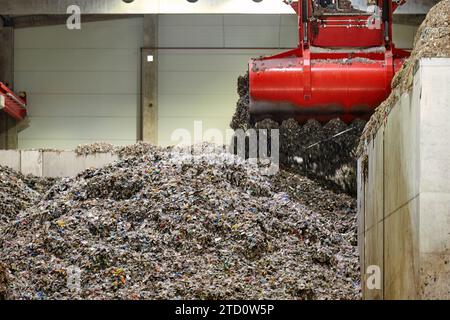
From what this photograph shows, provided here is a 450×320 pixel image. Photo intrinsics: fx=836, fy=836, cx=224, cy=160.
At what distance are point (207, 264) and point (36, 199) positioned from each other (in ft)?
12.1

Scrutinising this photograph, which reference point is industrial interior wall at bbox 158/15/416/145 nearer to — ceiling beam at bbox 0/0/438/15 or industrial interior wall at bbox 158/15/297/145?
industrial interior wall at bbox 158/15/297/145

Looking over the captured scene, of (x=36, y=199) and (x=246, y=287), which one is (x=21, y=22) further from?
(x=246, y=287)

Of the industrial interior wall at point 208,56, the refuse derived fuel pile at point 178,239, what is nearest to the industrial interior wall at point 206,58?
the industrial interior wall at point 208,56

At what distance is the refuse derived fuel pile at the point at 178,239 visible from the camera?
6.51m

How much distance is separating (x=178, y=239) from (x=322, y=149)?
3250 mm

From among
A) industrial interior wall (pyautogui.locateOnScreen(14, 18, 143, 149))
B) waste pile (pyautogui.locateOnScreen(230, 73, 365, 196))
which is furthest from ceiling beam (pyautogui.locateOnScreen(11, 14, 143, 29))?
waste pile (pyautogui.locateOnScreen(230, 73, 365, 196))

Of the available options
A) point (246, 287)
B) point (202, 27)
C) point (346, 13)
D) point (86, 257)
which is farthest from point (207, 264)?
point (202, 27)

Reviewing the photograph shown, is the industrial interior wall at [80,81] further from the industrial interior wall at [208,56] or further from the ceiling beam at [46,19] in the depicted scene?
the industrial interior wall at [208,56]

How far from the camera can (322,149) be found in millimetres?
9875

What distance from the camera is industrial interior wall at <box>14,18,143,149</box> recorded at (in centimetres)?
1620

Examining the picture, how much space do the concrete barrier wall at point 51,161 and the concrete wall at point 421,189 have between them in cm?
713

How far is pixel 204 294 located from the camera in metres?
6.27

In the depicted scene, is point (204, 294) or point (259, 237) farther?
point (259, 237)

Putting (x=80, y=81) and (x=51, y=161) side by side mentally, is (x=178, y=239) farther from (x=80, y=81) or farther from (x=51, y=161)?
(x=80, y=81)
